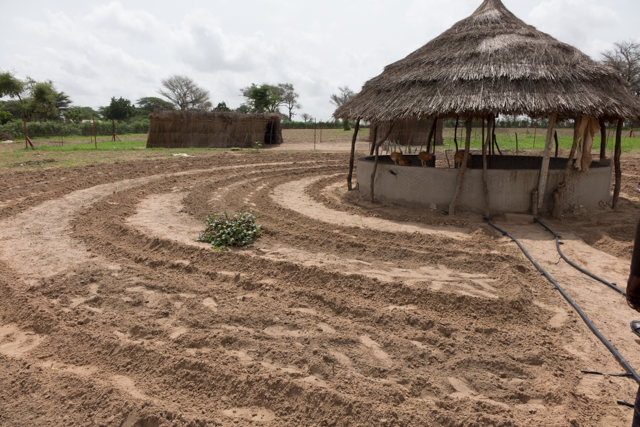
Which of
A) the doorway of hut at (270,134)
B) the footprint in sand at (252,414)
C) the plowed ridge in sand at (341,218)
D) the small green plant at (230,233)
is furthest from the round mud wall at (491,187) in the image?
the doorway of hut at (270,134)

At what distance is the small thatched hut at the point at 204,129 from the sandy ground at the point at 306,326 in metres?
16.3

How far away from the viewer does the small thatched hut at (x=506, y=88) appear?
7.35 metres

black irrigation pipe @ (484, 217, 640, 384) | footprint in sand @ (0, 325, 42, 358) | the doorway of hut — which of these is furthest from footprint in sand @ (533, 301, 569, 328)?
the doorway of hut

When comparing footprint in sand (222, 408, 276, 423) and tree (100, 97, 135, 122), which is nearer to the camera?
footprint in sand (222, 408, 276, 423)

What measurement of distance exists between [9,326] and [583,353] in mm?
4793

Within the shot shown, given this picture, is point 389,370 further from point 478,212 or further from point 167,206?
point 167,206

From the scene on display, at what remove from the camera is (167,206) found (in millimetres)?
8391

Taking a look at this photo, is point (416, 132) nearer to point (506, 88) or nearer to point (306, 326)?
point (506, 88)

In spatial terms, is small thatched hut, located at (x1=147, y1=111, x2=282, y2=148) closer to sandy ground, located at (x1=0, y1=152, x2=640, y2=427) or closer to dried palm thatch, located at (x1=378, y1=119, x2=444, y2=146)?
dried palm thatch, located at (x1=378, y1=119, x2=444, y2=146)

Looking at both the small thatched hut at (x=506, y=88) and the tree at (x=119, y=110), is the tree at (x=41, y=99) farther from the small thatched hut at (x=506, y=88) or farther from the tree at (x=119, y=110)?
the small thatched hut at (x=506, y=88)

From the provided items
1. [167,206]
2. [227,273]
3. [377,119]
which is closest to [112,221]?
[167,206]

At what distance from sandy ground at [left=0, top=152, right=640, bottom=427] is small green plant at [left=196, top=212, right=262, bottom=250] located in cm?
20

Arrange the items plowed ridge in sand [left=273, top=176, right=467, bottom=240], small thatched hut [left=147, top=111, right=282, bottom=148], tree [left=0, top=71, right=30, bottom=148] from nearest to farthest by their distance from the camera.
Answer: plowed ridge in sand [left=273, top=176, right=467, bottom=240], small thatched hut [left=147, top=111, right=282, bottom=148], tree [left=0, top=71, right=30, bottom=148]

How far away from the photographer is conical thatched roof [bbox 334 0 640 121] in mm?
7328
